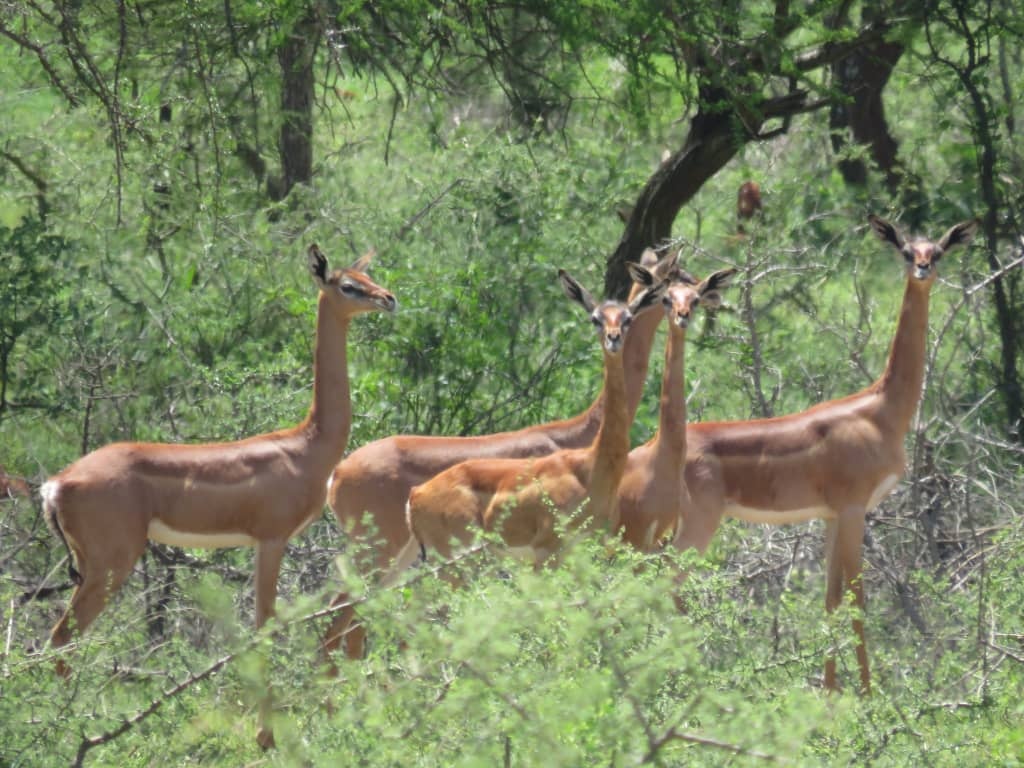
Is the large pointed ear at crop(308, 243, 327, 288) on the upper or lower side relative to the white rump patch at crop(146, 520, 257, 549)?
upper

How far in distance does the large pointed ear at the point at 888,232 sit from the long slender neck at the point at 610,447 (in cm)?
203

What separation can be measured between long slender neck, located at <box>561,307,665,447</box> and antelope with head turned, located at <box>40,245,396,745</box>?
1.01 meters

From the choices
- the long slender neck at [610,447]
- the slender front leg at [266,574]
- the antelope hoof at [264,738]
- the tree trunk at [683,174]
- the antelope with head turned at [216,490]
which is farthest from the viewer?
the tree trunk at [683,174]

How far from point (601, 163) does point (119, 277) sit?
3352mm

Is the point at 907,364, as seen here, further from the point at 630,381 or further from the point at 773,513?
the point at 630,381

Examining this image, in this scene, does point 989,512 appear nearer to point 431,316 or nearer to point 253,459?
point 431,316

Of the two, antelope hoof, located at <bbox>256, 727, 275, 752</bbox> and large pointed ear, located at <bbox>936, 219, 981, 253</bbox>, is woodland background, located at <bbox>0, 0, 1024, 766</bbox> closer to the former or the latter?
antelope hoof, located at <bbox>256, 727, 275, 752</bbox>

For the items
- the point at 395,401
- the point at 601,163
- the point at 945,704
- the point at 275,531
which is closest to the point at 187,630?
the point at 275,531

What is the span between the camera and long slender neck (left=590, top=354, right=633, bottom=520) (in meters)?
7.53

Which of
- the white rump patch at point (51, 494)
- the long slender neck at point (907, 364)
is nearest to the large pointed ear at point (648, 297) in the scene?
the long slender neck at point (907, 364)

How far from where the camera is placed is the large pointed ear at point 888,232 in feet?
29.2

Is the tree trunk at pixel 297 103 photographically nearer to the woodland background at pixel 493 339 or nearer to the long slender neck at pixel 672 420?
the woodland background at pixel 493 339

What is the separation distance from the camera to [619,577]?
5.41m

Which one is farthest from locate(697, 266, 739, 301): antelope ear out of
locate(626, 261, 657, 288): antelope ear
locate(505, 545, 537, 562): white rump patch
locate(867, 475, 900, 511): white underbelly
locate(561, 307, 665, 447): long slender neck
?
locate(505, 545, 537, 562): white rump patch
